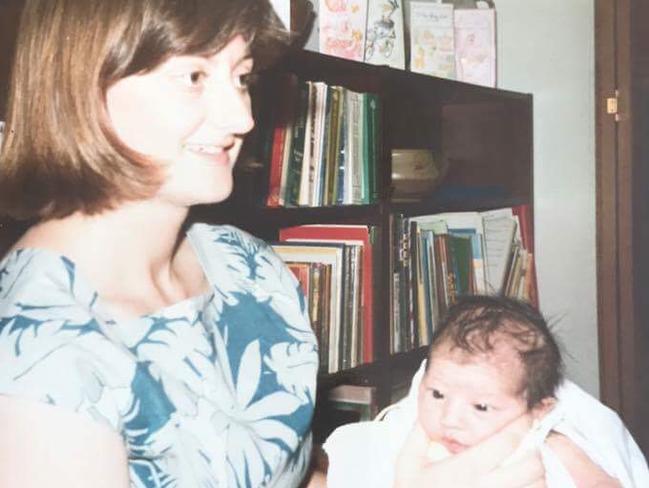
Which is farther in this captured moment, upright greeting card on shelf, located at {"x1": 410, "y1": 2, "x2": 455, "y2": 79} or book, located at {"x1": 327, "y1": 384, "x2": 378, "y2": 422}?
upright greeting card on shelf, located at {"x1": 410, "y1": 2, "x2": 455, "y2": 79}

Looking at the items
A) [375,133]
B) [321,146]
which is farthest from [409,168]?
[321,146]

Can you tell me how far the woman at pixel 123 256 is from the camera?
0.57m

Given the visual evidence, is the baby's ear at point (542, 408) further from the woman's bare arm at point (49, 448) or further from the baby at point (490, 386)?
the woman's bare arm at point (49, 448)

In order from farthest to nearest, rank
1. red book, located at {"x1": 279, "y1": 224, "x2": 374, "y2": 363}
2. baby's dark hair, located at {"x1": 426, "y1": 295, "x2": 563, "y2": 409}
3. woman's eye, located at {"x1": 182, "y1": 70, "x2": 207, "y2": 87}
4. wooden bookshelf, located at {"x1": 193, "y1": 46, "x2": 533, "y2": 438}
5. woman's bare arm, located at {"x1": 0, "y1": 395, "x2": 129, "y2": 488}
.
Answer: red book, located at {"x1": 279, "y1": 224, "x2": 374, "y2": 363} < wooden bookshelf, located at {"x1": 193, "y1": 46, "x2": 533, "y2": 438} < baby's dark hair, located at {"x1": 426, "y1": 295, "x2": 563, "y2": 409} < woman's eye, located at {"x1": 182, "y1": 70, "x2": 207, "y2": 87} < woman's bare arm, located at {"x1": 0, "y1": 395, "x2": 129, "y2": 488}

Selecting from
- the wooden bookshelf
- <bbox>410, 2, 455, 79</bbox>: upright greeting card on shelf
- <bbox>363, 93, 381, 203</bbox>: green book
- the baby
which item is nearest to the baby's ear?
the baby

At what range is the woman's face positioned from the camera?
642 millimetres

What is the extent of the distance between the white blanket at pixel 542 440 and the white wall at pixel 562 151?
1137 millimetres

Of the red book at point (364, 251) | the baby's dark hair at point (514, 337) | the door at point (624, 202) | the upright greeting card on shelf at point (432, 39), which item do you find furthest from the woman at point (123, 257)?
the door at point (624, 202)

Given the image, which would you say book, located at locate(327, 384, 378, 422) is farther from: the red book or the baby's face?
the baby's face

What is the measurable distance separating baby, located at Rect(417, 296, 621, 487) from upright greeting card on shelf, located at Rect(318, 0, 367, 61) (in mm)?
817

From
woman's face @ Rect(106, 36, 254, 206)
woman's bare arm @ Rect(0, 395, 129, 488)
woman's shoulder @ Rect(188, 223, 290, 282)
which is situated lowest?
woman's bare arm @ Rect(0, 395, 129, 488)

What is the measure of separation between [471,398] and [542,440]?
0.09 meters

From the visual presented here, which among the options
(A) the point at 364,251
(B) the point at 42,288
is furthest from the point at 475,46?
(B) the point at 42,288

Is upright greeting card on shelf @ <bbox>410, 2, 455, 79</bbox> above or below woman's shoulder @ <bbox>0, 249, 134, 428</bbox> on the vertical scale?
above
